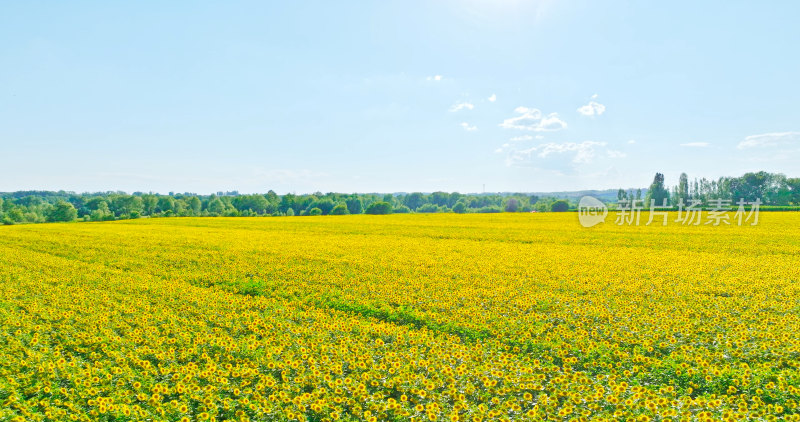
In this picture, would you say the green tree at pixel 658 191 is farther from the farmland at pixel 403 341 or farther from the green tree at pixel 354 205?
Result: the farmland at pixel 403 341

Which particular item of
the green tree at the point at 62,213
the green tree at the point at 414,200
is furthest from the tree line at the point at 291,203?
the green tree at the point at 414,200

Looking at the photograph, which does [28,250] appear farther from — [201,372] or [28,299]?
[201,372]

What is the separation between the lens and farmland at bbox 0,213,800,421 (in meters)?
6.44

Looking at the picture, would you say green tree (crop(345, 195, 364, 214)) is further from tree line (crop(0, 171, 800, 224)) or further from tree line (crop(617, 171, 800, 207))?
tree line (crop(617, 171, 800, 207))

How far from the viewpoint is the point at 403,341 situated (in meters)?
9.28

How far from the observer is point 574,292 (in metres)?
13.5

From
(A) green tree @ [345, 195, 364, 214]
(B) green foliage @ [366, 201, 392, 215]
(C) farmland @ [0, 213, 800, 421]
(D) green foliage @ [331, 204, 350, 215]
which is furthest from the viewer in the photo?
(A) green tree @ [345, 195, 364, 214]

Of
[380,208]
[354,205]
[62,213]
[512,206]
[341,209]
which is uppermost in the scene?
[354,205]

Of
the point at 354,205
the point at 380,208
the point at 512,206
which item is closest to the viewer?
the point at 380,208

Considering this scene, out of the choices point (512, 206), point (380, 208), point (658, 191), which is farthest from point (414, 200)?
point (658, 191)

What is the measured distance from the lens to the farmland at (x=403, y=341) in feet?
21.1

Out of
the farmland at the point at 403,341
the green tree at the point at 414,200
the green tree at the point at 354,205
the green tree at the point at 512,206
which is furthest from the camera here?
the green tree at the point at 414,200

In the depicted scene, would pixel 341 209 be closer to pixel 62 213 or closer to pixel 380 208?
pixel 380 208

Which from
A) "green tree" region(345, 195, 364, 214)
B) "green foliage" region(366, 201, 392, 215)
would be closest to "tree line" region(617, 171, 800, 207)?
"green foliage" region(366, 201, 392, 215)
